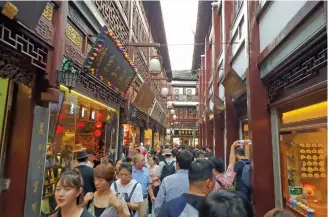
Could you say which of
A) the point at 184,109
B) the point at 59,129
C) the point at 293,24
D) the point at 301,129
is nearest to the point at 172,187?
the point at 301,129

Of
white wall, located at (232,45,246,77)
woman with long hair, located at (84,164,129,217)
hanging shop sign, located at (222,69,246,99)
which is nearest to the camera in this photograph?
woman with long hair, located at (84,164,129,217)

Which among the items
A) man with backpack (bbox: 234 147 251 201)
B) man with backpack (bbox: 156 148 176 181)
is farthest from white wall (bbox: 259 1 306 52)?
man with backpack (bbox: 156 148 176 181)

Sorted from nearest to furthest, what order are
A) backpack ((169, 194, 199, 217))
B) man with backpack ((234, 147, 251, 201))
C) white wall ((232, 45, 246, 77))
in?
backpack ((169, 194, 199, 217)) < man with backpack ((234, 147, 251, 201)) < white wall ((232, 45, 246, 77))

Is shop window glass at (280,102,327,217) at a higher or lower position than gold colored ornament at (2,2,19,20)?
lower

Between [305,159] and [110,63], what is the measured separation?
15.5 ft

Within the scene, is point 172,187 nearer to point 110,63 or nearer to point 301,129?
point 301,129

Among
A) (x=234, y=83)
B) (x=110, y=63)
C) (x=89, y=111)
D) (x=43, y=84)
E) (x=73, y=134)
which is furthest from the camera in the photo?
(x=89, y=111)

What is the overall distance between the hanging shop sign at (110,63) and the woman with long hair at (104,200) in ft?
10.2

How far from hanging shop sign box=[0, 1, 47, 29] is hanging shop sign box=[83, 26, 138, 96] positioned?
6.72 ft

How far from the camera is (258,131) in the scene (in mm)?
5590

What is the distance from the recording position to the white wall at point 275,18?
14.2 feet

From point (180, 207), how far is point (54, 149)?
4227 millimetres

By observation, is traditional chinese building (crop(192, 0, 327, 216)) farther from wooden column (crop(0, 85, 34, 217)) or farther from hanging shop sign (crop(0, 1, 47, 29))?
wooden column (crop(0, 85, 34, 217))

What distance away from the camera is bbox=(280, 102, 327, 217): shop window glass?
13.8ft
